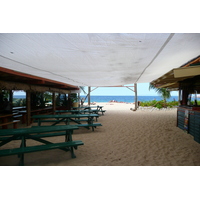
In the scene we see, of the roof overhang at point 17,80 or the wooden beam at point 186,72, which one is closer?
the wooden beam at point 186,72

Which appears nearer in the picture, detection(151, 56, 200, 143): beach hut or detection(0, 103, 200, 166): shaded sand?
detection(0, 103, 200, 166): shaded sand

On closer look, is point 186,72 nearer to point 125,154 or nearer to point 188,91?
point 125,154

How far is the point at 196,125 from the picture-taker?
177 inches

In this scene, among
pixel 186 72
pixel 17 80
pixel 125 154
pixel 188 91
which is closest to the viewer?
pixel 125 154

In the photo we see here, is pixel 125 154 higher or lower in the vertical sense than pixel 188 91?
lower

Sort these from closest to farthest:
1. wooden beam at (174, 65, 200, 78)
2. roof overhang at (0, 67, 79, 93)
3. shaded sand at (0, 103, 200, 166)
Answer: shaded sand at (0, 103, 200, 166) < wooden beam at (174, 65, 200, 78) < roof overhang at (0, 67, 79, 93)

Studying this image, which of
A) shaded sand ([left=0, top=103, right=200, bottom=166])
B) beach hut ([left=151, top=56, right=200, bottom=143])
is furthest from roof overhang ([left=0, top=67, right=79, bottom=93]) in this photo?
beach hut ([left=151, top=56, right=200, bottom=143])

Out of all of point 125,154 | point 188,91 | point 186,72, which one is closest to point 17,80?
point 125,154

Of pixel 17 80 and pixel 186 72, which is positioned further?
pixel 17 80

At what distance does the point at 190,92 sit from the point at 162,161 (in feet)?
14.2

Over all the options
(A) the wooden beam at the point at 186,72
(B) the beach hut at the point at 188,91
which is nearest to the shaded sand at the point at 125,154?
(B) the beach hut at the point at 188,91

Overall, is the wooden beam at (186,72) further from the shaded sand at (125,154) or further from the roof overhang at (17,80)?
the roof overhang at (17,80)

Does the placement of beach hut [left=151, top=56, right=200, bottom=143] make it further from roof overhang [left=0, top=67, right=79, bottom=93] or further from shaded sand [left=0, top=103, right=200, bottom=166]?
roof overhang [left=0, top=67, right=79, bottom=93]

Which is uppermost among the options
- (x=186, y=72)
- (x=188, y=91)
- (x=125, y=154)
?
(x=186, y=72)
